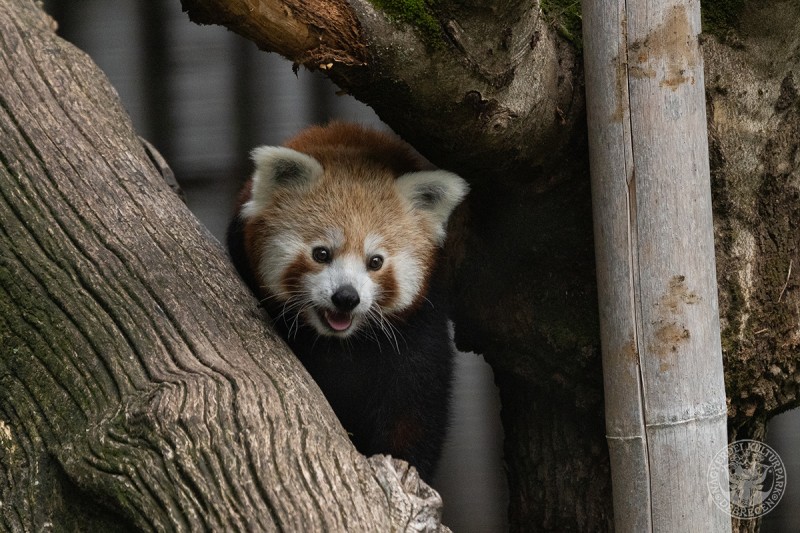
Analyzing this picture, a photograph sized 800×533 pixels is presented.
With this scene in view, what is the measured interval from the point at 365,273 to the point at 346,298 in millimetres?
192

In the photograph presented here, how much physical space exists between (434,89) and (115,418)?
1.51 metres

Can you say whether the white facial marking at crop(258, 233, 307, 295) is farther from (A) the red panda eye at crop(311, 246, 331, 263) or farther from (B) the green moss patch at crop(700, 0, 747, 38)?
(B) the green moss patch at crop(700, 0, 747, 38)

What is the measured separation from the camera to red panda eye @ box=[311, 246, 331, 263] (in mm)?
3461

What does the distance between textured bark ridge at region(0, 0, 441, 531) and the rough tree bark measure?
3.16 feet

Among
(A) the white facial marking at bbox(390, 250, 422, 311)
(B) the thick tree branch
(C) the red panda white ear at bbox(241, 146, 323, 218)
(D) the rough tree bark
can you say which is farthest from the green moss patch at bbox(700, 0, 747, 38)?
(C) the red panda white ear at bbox(241, 146, 323, 218)

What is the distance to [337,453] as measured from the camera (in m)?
2.65

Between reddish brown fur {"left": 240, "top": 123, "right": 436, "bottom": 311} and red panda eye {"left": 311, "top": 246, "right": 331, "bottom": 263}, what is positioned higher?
reddish brown fur {"left": 240, "top": 123, "right": 436, "bottom": 311}

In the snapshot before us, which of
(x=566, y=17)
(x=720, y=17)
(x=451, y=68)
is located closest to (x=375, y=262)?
(x=451, y=68)

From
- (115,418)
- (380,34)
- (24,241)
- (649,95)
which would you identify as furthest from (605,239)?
(24,241)

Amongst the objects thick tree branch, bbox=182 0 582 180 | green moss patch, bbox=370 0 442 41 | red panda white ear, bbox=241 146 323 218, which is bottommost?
red panda white ear, bbox=241 146 323 218

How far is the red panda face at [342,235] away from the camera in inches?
135

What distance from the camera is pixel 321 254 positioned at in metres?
3.47

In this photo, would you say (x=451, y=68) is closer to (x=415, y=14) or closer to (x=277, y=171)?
(x=415, y=14)

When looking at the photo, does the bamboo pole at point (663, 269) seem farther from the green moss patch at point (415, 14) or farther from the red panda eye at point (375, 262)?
the red panda eye at point (375, 262)
